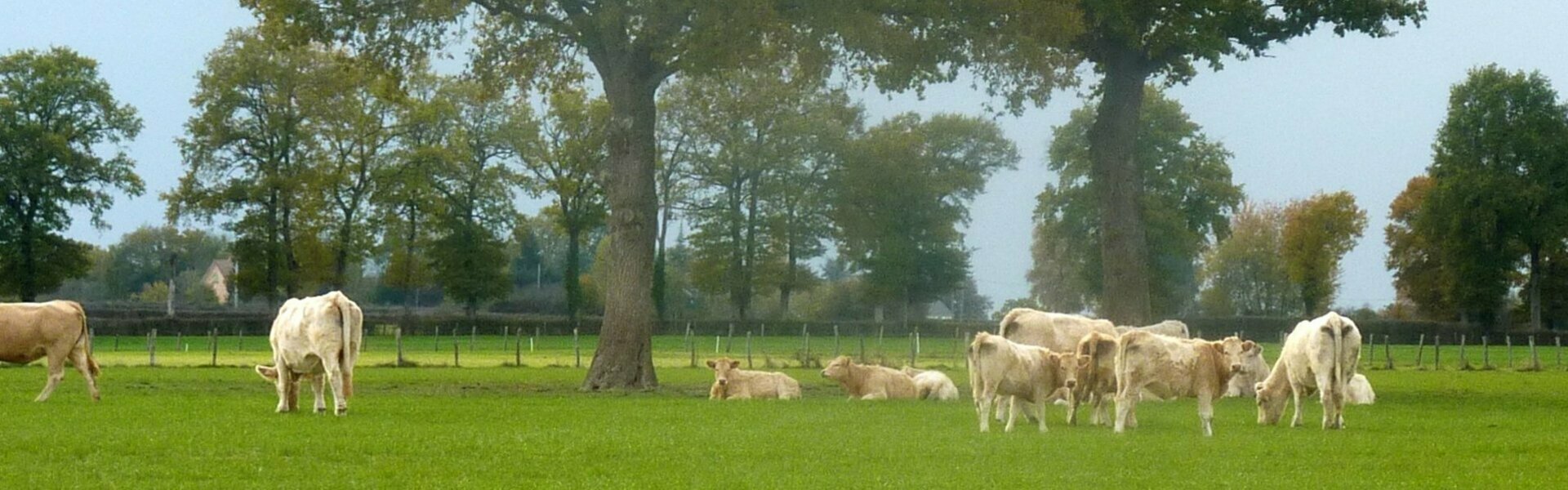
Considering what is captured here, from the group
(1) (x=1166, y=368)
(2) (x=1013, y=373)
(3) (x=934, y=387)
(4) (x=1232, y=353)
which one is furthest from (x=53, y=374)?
(4) (x=1232, y=353)

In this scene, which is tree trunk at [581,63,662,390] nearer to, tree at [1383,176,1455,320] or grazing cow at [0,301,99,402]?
grazing cow at [0,301,99,402]

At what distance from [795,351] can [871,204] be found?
1084 centimetres

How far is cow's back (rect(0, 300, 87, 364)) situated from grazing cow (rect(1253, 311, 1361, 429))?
16.8 meters

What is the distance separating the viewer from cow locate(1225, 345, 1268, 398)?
29938mm

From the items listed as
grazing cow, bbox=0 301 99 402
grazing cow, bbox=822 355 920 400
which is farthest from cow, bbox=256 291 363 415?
grazing cow, bbox=822 355 920 400

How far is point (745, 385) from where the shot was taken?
30.8m

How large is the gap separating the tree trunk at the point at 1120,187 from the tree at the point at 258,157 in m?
41.6

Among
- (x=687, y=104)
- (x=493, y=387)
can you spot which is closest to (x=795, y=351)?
(x=687, y=104)

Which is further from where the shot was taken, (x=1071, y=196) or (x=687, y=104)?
(x=1071, y=196)

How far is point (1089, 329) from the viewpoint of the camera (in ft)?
97.8

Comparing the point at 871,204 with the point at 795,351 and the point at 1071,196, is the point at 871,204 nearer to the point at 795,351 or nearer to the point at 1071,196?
the point at 795,351

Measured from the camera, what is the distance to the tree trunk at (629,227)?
3353cm

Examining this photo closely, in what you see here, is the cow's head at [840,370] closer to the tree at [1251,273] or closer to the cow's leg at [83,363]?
the cow's leg at [83,363]

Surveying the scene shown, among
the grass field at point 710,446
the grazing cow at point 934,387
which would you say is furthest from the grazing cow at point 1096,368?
the grazing cow at point 934,387
